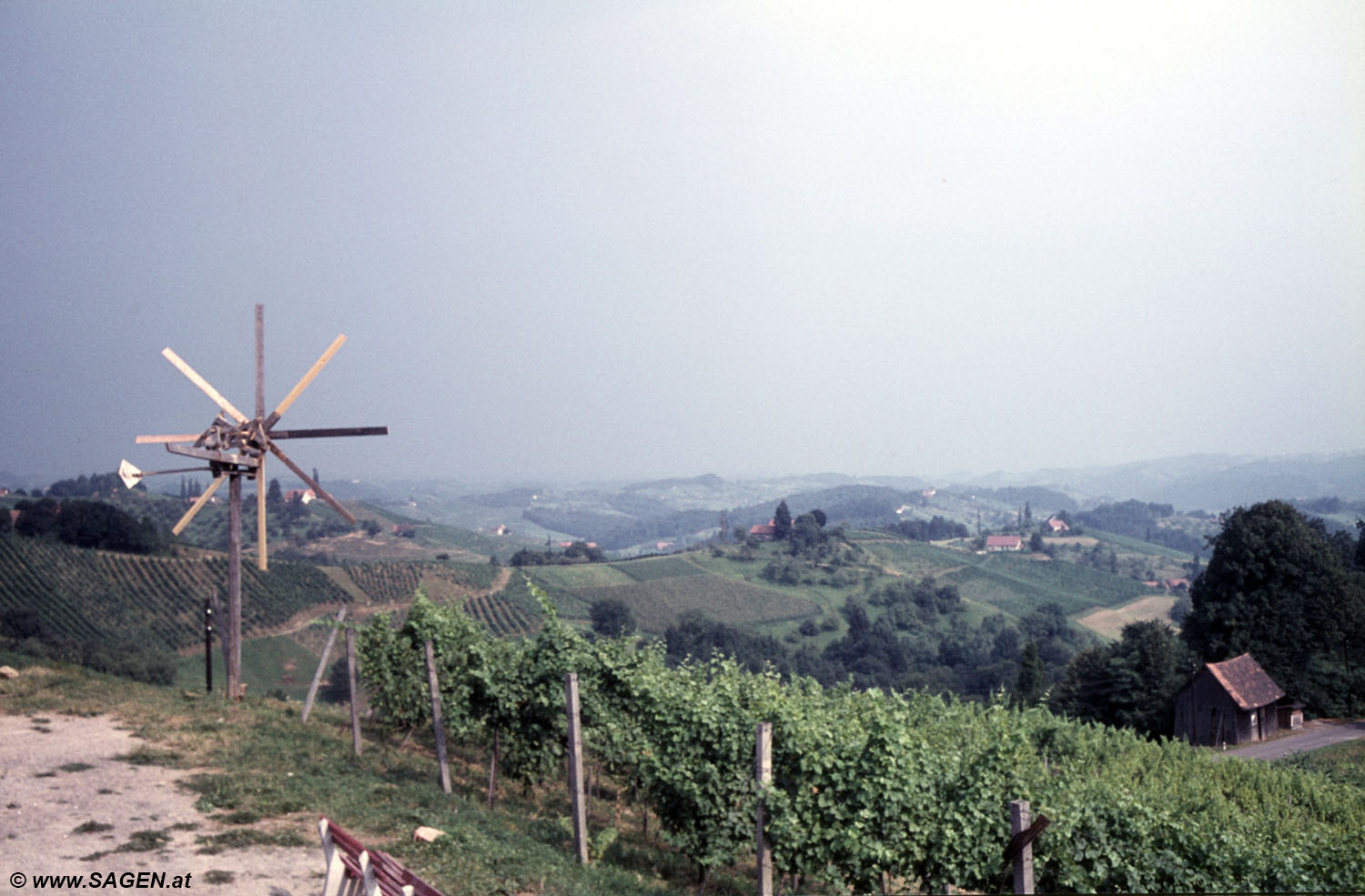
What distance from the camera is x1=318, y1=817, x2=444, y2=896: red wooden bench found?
431 centimetres

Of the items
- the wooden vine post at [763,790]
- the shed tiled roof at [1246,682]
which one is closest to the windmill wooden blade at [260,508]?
the wooden vine post at [763,790]

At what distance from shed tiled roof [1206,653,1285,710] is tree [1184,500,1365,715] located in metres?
2.67

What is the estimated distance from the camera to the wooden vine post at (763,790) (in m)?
6.59

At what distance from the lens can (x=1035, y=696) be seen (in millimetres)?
43906

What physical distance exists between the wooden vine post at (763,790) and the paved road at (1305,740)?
25.3 metres

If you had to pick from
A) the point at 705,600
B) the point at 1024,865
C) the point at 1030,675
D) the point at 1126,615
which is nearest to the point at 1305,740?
the point at 1030,675

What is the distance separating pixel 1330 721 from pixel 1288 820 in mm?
27413

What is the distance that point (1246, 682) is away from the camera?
100 feet

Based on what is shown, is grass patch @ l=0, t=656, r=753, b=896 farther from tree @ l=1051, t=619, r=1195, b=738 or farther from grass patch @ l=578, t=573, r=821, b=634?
grass patch @ l=578, t=573, r=821, b=634

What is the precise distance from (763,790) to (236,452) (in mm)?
12074

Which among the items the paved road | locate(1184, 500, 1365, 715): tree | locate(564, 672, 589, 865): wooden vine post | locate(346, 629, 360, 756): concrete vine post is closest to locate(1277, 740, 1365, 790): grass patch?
the paved road

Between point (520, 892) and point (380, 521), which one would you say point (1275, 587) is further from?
point (380, 521)

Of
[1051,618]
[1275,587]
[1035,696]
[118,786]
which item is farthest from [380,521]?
[118,786]

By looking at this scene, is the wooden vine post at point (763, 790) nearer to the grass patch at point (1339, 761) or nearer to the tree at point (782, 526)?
the grass patch at point (1339, 761)
